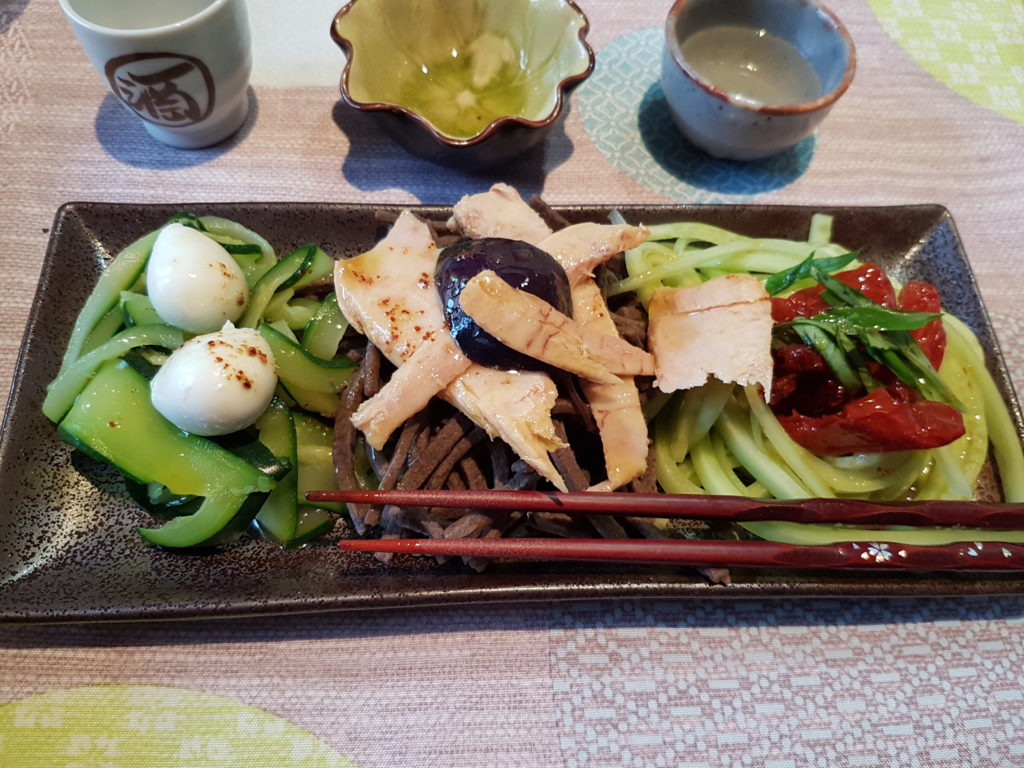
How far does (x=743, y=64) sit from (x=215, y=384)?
3.11m

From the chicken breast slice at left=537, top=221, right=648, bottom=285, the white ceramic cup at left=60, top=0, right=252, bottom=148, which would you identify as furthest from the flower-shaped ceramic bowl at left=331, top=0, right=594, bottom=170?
the chicken breast slice at left=537, top=221, right=648, bottom=285

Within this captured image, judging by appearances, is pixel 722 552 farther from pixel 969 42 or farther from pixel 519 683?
pixel 969 42

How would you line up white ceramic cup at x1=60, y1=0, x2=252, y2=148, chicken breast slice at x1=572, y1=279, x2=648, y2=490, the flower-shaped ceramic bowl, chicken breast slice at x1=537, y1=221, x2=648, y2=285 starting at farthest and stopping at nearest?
the flower-shaped ceramic bowl < white ceramic cup at x1=60, y1=0, x2=252, y2=148 < chicken breast slice at x1=537, y1=221, x2=648, y2=285 < chicken breast slice at x1=572, y1=279, x2=648, y2=490

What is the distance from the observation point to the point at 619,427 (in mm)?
2154

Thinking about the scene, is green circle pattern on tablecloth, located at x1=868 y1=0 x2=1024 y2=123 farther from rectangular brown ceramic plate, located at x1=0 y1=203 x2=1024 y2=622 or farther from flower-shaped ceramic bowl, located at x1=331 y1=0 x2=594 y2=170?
rectangular brown ceramic plate, located at x1=0 y1=203 x2=1024 y2=622

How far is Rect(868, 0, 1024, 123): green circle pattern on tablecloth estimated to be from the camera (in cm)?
400

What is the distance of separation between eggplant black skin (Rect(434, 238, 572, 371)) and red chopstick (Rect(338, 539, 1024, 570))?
1.88ft

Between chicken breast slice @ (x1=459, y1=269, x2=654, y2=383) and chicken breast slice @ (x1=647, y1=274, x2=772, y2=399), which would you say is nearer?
chicken breast slice @ (x1=459, y1=269, x2=654, y2=383)

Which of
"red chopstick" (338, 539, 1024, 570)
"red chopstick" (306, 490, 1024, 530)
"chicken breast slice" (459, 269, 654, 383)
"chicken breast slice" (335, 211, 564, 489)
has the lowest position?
"red chopstick" (338, 539, 1024, 570)

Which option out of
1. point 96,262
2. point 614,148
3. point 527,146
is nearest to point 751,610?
point 527,146

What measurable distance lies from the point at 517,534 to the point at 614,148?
2.30 m

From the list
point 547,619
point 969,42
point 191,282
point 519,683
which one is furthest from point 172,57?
point 969,42

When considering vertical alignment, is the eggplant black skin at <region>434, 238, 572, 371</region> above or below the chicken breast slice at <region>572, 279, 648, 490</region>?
above

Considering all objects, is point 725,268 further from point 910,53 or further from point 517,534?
point 910,53
